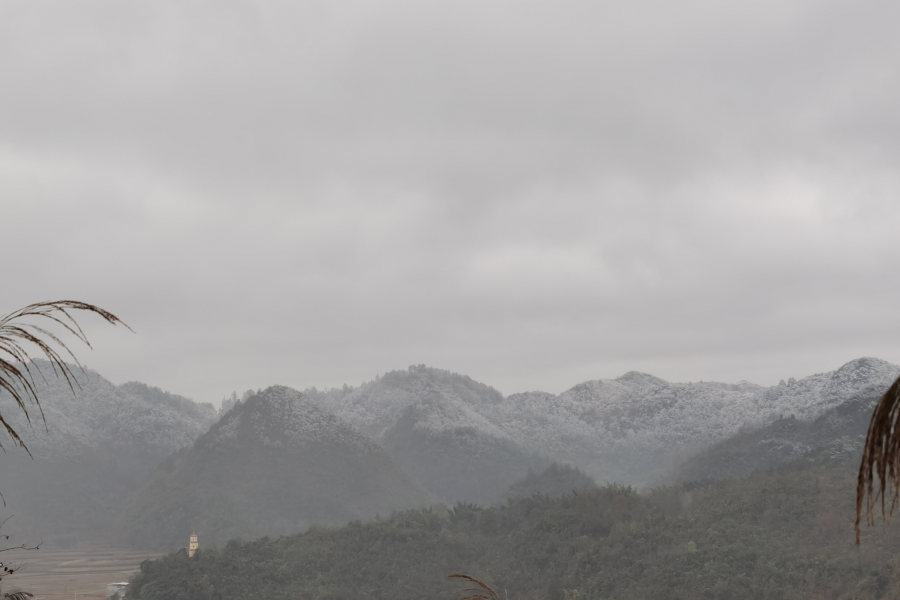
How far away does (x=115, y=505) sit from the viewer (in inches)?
7549

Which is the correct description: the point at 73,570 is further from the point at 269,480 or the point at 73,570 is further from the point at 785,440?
the point at 785,440

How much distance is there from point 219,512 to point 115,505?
57713mm

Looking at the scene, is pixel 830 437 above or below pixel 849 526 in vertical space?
above

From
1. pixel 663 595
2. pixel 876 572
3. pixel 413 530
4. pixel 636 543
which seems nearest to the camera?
pixel 876 572

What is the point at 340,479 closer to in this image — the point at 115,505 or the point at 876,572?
the point at 115,505

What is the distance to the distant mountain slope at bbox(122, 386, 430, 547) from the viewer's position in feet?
490

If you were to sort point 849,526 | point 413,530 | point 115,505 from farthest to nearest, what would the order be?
point 115,505 → point 413,530 → point 849,526

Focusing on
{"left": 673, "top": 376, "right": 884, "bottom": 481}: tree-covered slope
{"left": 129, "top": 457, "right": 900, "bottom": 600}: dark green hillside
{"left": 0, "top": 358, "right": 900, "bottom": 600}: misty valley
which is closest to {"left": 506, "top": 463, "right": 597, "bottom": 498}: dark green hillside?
{"left": 0, "top": 358, "right": 900, "bottom": 600}: misty valley

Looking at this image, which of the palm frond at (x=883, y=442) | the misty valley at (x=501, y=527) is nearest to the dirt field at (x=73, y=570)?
the misty valley at (x=501, y=527)

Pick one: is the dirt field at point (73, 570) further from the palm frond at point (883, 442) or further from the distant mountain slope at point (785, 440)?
the palm frond at point (883, 442)

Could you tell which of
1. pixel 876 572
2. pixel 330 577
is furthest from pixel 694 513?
pixel 330 577

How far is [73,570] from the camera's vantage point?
5251 inches

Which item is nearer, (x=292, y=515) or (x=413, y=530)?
(x=413, y=530)

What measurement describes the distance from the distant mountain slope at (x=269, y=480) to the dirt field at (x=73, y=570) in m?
7.89
